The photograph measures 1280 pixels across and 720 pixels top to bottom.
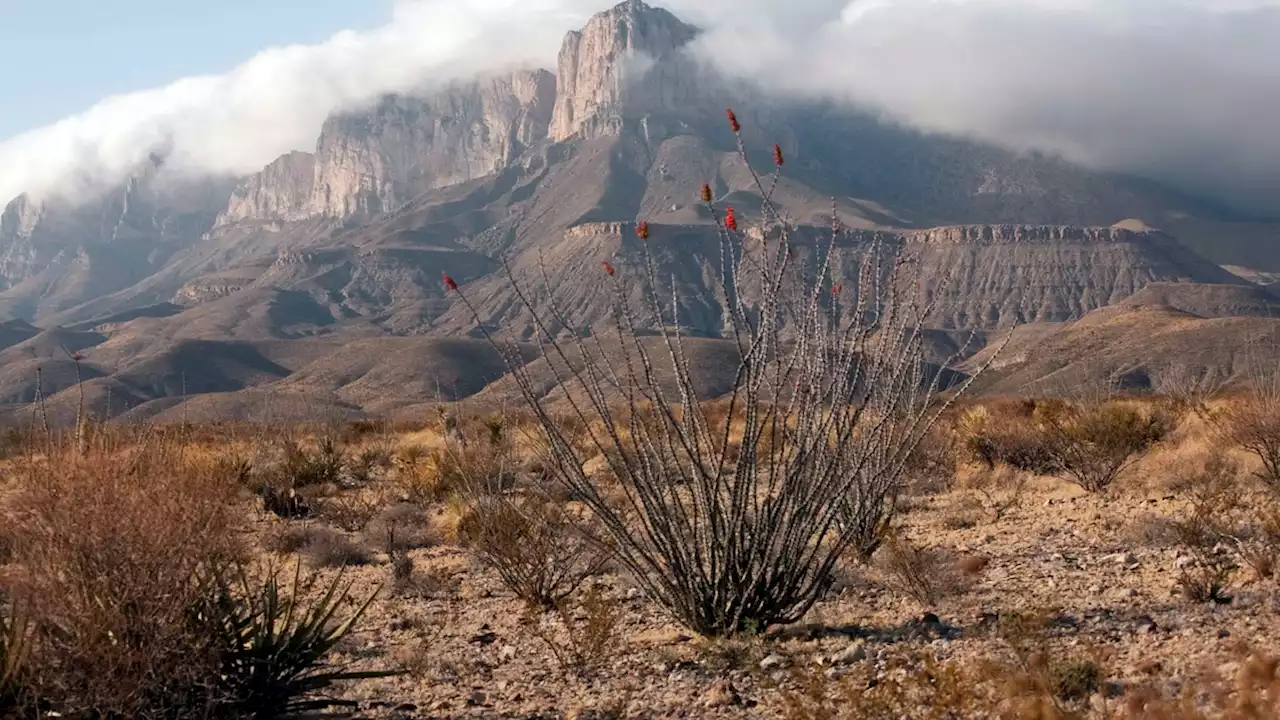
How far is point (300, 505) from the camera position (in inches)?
637

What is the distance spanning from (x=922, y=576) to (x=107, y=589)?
5.66 meters

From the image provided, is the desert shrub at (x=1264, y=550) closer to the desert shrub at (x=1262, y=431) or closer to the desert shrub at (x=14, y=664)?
the desert shrub at (x=1262, y=431)

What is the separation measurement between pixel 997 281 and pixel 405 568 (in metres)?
195

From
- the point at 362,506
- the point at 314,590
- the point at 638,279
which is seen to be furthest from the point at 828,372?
the point at 638,279

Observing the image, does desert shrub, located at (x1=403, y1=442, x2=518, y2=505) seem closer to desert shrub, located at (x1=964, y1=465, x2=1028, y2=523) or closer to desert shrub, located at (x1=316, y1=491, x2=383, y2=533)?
desert shrub, located at (x1=316, y1=491, x2=383, y2=533)

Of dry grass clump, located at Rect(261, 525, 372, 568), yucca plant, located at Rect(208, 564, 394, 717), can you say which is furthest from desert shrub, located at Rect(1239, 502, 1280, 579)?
dry grass clump, located at Rect(261, 525, 372, 568)

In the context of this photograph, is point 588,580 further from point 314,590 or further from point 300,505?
point 300,505

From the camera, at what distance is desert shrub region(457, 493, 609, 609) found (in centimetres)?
934

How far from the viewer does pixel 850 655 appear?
669 cm

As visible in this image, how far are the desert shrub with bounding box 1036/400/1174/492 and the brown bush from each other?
11.3 m

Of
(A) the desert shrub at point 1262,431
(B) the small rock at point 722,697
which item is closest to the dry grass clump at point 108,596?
(B) the small rock at point 722,697

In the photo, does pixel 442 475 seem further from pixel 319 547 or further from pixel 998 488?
pixel 998 488

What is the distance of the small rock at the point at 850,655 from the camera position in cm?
662

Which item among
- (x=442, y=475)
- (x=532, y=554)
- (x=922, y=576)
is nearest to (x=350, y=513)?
(x=442, y=475)
